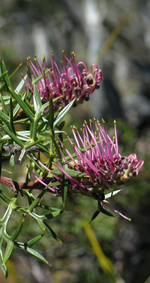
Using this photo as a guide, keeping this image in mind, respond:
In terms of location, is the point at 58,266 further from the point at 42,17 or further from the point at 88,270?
the point at 42,17

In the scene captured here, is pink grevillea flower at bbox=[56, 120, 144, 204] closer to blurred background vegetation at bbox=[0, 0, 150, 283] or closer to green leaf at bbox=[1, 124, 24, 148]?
green leaf at bbox=[1, 124, 24, 148]

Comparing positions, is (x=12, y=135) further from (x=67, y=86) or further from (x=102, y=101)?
(x=102, y=101)

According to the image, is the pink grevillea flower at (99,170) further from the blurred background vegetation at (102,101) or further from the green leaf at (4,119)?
the blurred background vegetation at (102,101)

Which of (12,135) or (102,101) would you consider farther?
(102,101)

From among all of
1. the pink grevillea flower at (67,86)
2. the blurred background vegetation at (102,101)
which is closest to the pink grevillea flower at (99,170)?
the pink grevillea flower at (67,86)

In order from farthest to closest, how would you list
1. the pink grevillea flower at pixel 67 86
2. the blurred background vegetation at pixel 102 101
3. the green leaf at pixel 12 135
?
1. the blurred background vegetation at pixel 102 101
2. the pink grevillea flower at pixel 67 86
3. the green leaf at pixel 12 135

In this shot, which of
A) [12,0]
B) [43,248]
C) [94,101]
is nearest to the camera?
[43,248]

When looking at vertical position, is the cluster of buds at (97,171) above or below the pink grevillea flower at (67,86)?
below

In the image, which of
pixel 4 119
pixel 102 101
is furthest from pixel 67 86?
pixel 102 101

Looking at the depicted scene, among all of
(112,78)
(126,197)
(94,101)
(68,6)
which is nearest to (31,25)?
(68,6)
